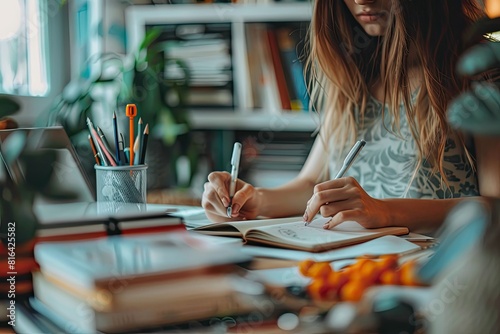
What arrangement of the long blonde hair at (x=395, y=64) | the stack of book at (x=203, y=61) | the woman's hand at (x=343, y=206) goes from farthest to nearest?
the stack of book at (x=203, y=61) < the woman's hand at (x=343, y=206) < the long blonde hair at (x=395, y=64)

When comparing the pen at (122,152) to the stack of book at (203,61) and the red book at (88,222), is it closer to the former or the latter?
the red book at (88,222)

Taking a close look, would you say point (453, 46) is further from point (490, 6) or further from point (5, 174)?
point (5, 174)

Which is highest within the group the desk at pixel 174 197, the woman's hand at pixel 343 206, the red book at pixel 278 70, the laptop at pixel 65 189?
the red book at pixel 278 70

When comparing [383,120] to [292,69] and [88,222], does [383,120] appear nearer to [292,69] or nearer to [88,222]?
[292,69]

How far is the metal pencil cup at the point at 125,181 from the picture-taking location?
1.99 ft

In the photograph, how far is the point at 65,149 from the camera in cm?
52

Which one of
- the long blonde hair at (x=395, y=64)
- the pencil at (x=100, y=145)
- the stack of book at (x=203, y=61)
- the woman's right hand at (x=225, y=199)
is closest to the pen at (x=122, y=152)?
the pencil at (x=100, y=145)

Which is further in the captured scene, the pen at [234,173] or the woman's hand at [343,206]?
the pen at [234,173]

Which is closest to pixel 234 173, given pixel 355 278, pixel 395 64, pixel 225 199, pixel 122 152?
pixel 225 199

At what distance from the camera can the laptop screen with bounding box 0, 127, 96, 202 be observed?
424 mm

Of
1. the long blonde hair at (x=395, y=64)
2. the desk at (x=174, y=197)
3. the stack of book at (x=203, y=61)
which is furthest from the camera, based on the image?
the stack of book at (x=203, y=61)

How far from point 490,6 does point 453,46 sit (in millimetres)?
39

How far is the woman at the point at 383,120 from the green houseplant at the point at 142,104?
0.14 m

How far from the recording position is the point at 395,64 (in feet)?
1.91
